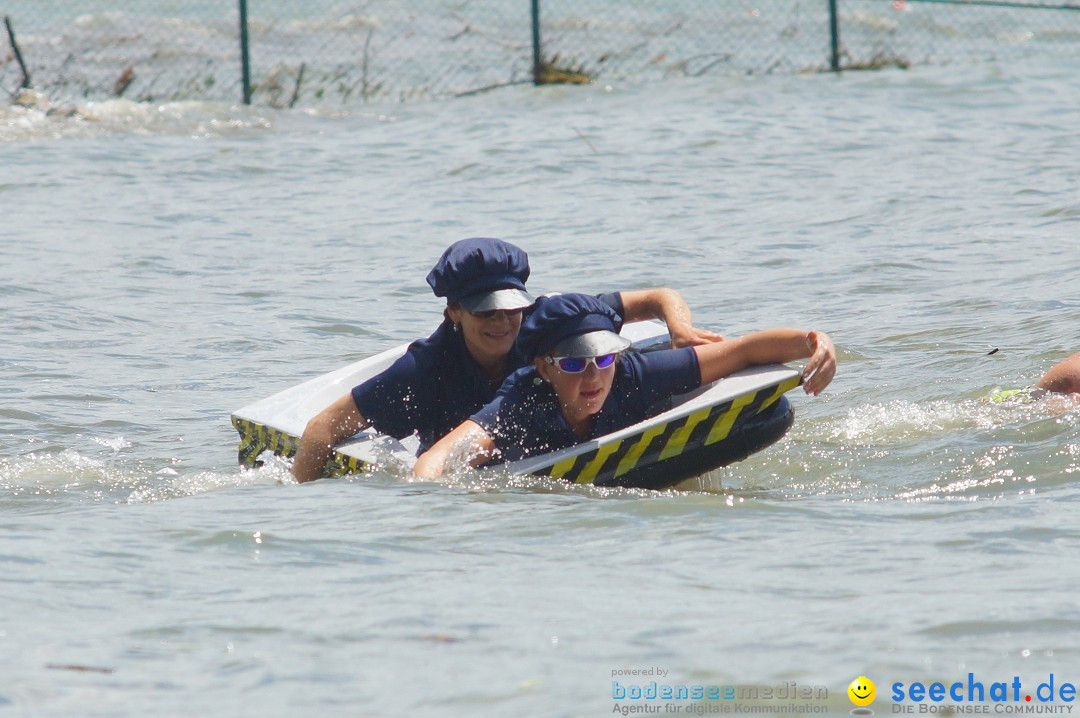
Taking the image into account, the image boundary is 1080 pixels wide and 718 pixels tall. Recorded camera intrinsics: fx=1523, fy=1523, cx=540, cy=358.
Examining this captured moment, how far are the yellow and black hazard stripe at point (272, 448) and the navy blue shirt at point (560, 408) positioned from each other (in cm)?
59

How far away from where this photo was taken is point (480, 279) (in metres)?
5.45

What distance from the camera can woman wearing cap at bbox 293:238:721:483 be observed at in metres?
5.45

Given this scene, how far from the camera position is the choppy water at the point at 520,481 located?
361 cm

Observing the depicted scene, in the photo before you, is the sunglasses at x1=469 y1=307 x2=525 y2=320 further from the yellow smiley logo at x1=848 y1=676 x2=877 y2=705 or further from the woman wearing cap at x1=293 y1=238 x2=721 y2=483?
the yellow smiley logo at x1=848 y1=676 x2=877 y2=705

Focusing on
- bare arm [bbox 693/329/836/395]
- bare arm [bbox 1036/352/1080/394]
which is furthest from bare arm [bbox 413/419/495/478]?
bare arm [bbox 1036/352/1080/394]

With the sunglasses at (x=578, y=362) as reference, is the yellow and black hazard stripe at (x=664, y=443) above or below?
below

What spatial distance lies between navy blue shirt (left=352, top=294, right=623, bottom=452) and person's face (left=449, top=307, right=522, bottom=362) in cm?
5

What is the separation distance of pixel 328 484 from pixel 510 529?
3.42 ft

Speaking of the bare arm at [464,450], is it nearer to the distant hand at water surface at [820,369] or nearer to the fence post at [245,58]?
the distant hand at water surface at [820,369]

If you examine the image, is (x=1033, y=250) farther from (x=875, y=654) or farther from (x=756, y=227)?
(x=875, y=654)

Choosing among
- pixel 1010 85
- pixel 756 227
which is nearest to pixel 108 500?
pixel 756 227

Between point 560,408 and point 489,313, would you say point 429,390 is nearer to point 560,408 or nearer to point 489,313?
point 489,313

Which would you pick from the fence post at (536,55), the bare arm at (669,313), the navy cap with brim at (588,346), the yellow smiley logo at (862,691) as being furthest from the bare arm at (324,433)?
the fence post at (536,55)

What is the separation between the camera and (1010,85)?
17766 mm
